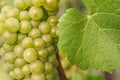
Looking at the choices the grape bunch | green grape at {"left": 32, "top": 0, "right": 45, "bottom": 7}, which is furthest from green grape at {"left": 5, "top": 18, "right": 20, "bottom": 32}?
green grape at {"left": 32, "top": 0, "right": 45, "bottom": 7}

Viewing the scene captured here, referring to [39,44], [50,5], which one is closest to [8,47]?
[39,44]

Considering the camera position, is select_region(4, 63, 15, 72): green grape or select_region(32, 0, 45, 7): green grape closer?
select_region(32, 0, 45, 7): green grape

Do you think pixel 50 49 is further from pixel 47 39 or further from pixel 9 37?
pixel 9 37

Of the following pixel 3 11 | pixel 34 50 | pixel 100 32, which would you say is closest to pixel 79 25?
pixel 100 32

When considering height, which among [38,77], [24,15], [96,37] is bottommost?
[38,77]

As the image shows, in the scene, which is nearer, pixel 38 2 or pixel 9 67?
pixel 38 2

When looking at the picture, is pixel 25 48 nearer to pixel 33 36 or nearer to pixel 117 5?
pixel 33 36

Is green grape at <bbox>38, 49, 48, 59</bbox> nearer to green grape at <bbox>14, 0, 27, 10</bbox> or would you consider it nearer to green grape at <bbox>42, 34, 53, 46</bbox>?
green grape at <bbox>42, 34, 53, 46</bbox>
